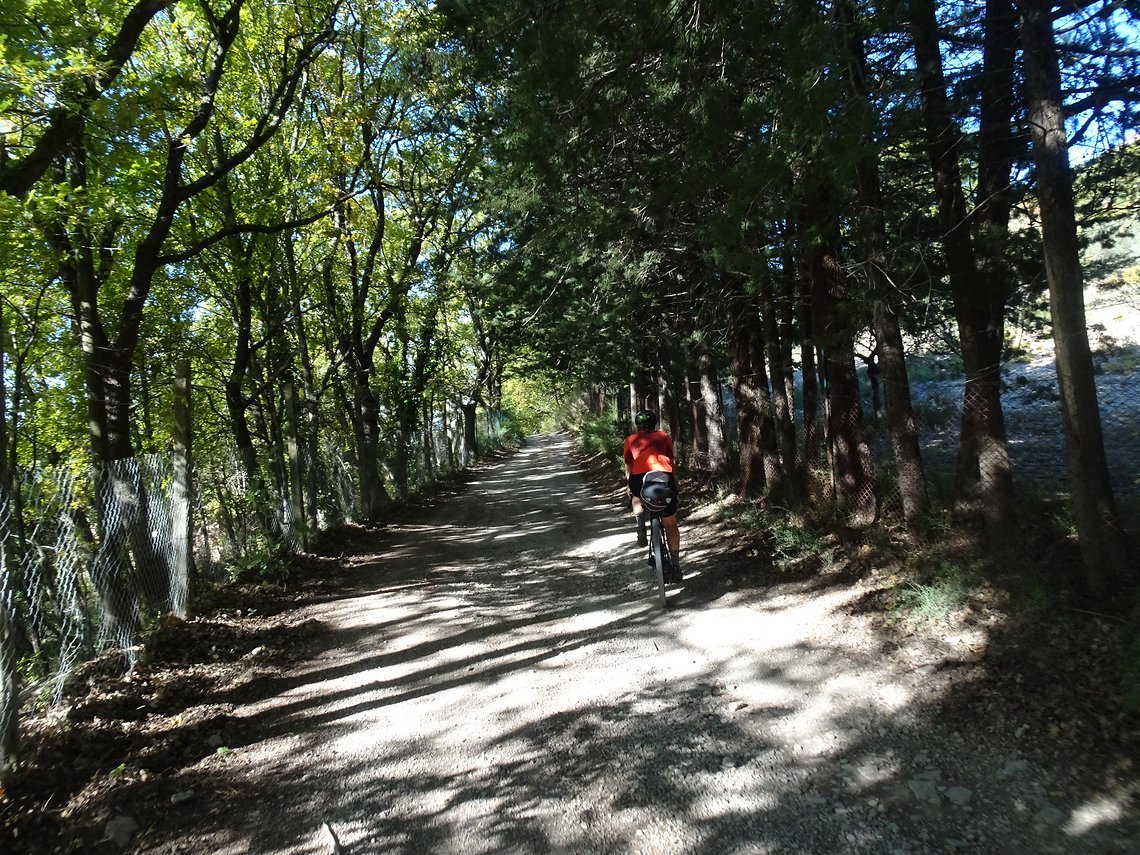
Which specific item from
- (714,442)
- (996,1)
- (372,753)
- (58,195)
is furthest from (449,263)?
(372,753)

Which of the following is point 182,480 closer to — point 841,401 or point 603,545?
point 603,545

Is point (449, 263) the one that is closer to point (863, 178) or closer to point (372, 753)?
point (863, 178)

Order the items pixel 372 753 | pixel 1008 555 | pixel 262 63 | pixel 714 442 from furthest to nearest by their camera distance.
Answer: pixel 714 442 < pixel 262 63 < pixel 1008 555 < pixel 372 753

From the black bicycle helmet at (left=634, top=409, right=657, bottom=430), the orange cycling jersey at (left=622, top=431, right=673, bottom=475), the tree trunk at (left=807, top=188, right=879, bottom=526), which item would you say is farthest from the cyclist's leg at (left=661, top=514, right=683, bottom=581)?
the tree trunk at (left=807, top=188, right=879, bottom=526)

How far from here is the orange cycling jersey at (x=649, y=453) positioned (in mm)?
7371

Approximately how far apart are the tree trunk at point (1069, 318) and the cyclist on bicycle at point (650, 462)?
140 inches

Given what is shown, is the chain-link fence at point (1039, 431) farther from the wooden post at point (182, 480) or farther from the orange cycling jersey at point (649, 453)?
the wooden post at point (182, 480)

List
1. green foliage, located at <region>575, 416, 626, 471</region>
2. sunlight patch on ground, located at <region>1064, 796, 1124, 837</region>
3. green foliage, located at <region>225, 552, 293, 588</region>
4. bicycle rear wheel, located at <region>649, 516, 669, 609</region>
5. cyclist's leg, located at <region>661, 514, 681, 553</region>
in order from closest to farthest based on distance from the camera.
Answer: sunlight patch on ground, located at <region>1064, 796, 1124, 837</region> → bicycle rear wheel, located at <region>649, 516, 669, 609</region> → cyclist's leg, located at <region>661, 514, 681, 553</region> → green foliage, located at <region>225, 552, 293, 588</region> → green foliage, located at <region>575, 416, 626, 471</region>

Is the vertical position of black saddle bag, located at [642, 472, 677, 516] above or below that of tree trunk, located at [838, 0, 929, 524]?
below

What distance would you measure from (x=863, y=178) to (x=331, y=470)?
1158 centimetres

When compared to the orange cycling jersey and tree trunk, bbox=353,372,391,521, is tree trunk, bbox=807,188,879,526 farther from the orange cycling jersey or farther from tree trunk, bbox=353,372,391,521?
tree trunk, bbox=353,372,391,521

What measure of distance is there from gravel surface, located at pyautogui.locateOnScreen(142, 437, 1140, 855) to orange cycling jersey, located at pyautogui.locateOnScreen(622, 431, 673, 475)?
1.39 meters

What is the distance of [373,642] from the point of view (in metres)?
6.75

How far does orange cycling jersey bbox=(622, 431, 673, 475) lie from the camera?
24.2ft
